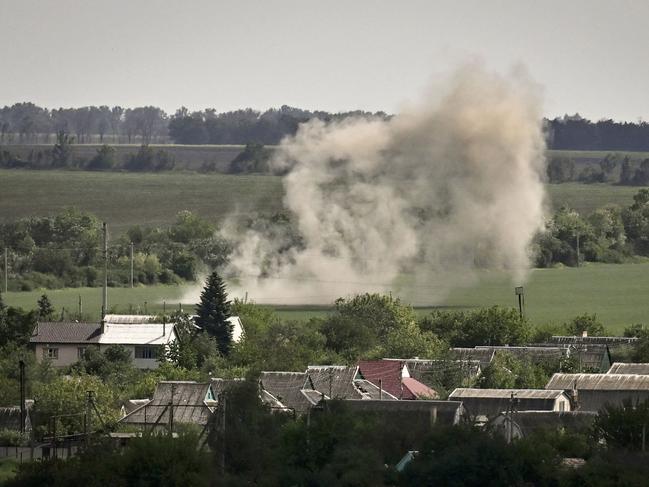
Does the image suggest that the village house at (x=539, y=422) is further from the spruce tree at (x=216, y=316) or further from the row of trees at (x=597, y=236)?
the row of trees at (x=597, y=236)

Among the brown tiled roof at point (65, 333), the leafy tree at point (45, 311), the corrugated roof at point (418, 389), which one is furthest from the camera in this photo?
the leafy tree at point (45, 311)

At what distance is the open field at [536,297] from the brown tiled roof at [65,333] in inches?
579

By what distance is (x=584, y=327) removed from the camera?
347ft

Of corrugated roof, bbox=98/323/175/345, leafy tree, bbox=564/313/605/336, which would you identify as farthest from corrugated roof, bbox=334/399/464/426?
leafy tree, bbox=564/313/605/336

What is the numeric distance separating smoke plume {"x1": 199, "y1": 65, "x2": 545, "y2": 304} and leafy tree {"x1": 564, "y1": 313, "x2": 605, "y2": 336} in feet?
24.5

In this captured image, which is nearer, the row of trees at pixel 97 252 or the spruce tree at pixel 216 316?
the spruce tree at pixel 216 316

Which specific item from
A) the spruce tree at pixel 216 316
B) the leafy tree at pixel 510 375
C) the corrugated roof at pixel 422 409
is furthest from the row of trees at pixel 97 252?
the corrugated roof at pixel 422 409

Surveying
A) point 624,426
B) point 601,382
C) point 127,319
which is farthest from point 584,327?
point 624,426

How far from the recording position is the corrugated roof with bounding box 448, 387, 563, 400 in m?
73.2

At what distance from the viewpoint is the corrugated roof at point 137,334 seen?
96875mm

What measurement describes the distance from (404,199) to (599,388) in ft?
119

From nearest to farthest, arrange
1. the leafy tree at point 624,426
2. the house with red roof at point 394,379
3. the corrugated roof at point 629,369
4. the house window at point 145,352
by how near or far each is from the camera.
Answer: the leafy tree at point 624,426 < the house with red roof at point 394,379 < the corrugated roof at point 629,369 < the house window at point 145,352

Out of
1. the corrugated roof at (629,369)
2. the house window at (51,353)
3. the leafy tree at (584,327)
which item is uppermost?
the leafy tree at (584,327)

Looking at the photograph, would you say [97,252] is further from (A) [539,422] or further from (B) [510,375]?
(A) [539,422]
